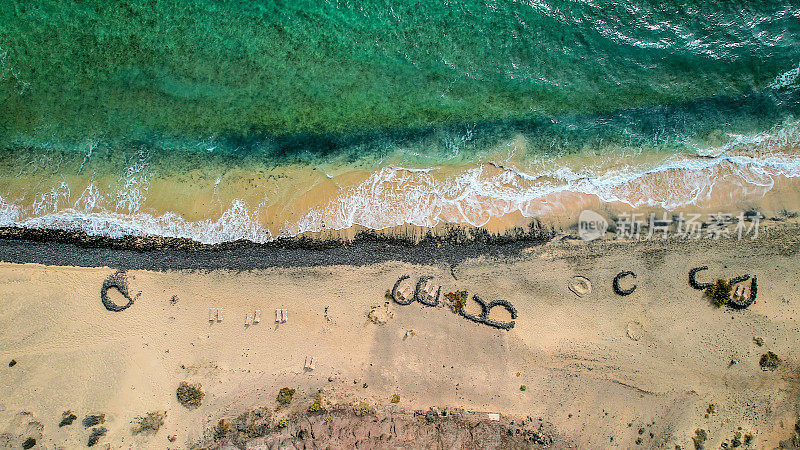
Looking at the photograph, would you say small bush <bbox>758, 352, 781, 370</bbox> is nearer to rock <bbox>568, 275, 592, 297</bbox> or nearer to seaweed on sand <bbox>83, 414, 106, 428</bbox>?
rock <bbox>568, 275, 592, 297</bbox>

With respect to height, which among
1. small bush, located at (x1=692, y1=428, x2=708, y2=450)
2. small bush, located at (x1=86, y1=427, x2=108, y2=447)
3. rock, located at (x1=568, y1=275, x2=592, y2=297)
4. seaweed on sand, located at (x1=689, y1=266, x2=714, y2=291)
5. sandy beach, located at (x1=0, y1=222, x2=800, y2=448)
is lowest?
small bush, located at (x1=86, y1=427, x2=108, y2=447)

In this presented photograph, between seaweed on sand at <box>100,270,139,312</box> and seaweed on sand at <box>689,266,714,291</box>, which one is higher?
seaweed on sand at <box>689,266,714,291</box>

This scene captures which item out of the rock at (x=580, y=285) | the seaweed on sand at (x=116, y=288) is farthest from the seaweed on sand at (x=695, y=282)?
the seaweed on sand at (x=116, y=288)

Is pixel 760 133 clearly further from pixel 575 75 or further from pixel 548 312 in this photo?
pixel 548 312

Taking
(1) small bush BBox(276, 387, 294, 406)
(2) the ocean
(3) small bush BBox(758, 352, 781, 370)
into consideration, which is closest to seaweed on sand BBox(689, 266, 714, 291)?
(2) the ocean

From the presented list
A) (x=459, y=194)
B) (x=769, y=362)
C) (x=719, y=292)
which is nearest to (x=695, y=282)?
(x=719, y=292)

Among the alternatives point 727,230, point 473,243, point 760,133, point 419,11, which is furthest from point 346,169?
point 760,133

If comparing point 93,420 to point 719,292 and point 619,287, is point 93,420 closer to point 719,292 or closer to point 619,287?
point 619,287
